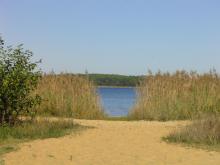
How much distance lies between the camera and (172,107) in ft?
57.9

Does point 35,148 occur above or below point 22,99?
below

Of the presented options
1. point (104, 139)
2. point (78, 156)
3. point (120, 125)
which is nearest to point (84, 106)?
point (120, 125)

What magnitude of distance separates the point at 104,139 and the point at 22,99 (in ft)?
10.7

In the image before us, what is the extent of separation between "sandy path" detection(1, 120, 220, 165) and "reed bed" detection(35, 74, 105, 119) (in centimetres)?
503

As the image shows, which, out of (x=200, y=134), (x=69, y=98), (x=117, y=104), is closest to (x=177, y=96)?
(x=69, y=98)

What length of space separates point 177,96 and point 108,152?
7.83m

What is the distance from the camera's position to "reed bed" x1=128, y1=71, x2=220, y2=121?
57.4 feet

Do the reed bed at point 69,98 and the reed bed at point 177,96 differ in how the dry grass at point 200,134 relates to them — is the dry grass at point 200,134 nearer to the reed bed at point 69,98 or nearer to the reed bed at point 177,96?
the reed bed at point 177,96

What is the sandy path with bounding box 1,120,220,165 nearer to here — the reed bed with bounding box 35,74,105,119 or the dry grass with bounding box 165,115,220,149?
the dry grass with bounding box 165,115,220,149

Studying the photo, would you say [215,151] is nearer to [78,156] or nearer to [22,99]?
[78,156]

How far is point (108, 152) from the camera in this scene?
10.6m

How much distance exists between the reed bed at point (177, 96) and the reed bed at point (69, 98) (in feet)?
4.60

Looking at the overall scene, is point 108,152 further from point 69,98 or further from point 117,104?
point 117,104

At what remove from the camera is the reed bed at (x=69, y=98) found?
59.5 feet
